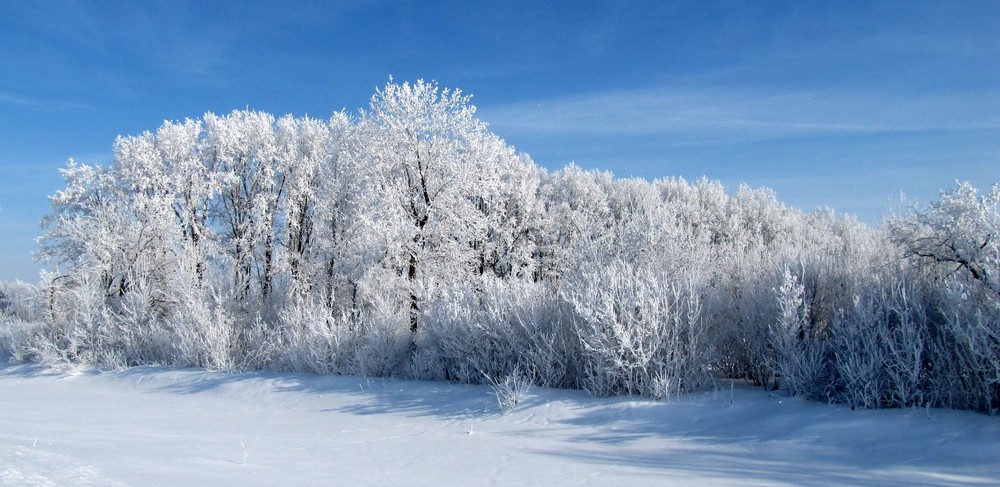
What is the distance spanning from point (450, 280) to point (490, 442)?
954 cm

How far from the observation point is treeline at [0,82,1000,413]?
8.41 m

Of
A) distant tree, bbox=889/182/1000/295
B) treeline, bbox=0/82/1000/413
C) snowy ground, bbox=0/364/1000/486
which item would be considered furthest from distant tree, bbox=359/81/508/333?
distant tree, bbox=889/182/1000/295

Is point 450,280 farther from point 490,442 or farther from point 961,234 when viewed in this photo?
point 961,234

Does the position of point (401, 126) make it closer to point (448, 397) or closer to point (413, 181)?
point (413, 181)

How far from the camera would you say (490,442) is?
7.81m

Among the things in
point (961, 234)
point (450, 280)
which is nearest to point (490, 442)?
point (961, 234)

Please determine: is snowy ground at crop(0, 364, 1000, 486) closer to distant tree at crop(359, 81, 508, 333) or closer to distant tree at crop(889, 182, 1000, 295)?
distant tree at crop(889, 182, 1000, 295)

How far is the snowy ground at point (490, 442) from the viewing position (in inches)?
231

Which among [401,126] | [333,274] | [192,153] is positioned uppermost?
[192,153]

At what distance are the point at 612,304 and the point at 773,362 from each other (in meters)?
2.86

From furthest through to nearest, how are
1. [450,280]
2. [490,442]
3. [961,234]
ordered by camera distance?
[450,280] → [961,234] → [490,442]

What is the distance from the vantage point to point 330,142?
2591 cm

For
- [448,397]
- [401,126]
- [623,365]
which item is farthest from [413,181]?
[623,365]

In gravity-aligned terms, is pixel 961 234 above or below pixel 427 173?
below
